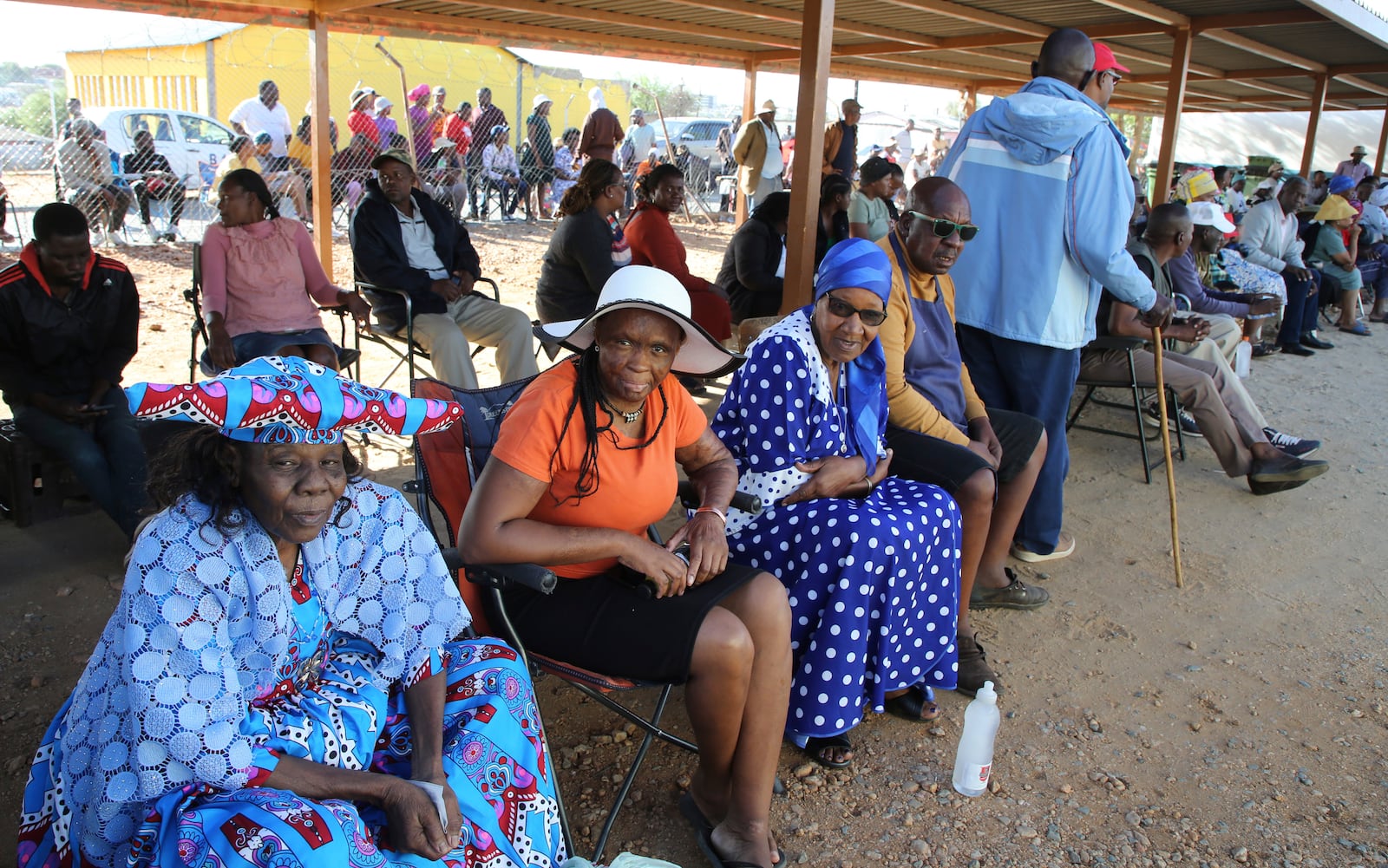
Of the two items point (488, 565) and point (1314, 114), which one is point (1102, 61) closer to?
point (488, 565)

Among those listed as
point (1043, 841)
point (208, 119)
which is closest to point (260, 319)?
point (1043, 841)

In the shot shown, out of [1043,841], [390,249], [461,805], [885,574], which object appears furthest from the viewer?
[390,249]

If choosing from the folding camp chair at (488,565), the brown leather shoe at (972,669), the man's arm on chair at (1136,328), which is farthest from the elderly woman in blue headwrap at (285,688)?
the man's arm on chair at (1136,328)

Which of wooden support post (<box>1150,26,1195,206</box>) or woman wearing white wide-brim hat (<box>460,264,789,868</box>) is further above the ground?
wooden support post (<box>1150,26,1195,206</box>)

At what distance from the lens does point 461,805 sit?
6.19 feet

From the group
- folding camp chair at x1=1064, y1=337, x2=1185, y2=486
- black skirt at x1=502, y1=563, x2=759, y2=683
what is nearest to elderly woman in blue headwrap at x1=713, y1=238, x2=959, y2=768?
black skirt at x1=502, y1=563, x2=759, y2=683

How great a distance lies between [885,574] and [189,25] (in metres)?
14.8

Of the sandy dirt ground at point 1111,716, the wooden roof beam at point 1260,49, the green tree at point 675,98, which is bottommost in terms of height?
the sandy dirt ground at point 1111,716

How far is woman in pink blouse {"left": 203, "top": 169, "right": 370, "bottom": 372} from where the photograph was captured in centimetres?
472

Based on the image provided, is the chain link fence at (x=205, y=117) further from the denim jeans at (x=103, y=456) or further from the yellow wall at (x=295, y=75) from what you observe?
the denim jeans at (x=103, y=456)

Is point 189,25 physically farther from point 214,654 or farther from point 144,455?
point 214,654

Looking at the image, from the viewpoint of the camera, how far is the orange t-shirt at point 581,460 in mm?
2334

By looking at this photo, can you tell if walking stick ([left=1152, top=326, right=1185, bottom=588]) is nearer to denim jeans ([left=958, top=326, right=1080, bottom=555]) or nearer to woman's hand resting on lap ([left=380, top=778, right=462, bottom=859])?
denim jeans ([left=958, top=326, right=1080, bottom=555])

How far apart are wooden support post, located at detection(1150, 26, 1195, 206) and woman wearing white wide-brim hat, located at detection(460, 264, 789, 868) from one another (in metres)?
6.90
